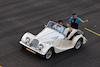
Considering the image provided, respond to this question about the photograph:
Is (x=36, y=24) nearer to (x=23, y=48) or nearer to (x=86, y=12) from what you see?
(x=23, y=48)

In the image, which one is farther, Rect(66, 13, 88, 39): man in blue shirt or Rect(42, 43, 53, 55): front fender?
Rect(66, 13, 88, 39): man in blue shirt

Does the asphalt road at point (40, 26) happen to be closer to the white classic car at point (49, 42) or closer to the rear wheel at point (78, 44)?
the rear wheel at point (78, 44)

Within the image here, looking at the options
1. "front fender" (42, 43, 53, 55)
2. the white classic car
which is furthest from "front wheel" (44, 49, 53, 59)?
"front fender" (42, 43, 53, 55)

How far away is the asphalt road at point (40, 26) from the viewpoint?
1241 cm

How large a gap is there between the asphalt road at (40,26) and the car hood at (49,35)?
1.04 m

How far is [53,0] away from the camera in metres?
21.9

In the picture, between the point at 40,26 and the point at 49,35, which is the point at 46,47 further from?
the point at 40,26

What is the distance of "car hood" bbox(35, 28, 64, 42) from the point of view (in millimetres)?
12648

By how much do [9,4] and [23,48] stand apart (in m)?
8.11

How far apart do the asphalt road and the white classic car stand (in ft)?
1.44

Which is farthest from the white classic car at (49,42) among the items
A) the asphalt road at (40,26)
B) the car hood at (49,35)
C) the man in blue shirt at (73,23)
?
the asphalt road at (40,26)

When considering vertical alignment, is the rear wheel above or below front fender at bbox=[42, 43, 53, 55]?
below

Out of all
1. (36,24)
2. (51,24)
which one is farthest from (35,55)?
(36,24)

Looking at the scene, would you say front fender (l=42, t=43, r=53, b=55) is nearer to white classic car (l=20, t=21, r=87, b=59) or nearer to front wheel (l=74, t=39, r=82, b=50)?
white classic car (l=20, t=21, r=87, b=59)
